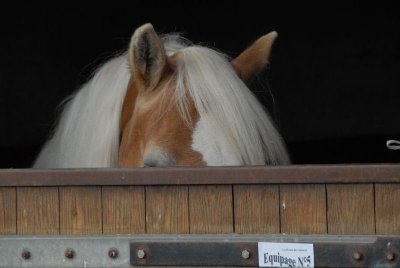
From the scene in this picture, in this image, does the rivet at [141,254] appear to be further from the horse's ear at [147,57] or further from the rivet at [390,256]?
the horse's ear at [147,57]

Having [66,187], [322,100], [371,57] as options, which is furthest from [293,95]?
[66,187]

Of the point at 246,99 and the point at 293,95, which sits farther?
the point at 293,95

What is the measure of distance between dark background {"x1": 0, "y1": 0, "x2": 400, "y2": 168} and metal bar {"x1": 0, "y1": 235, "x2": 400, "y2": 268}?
3959 mm

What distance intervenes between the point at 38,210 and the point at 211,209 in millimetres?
391

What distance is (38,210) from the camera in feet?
6.46

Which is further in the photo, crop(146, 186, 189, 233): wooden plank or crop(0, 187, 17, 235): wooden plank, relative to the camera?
crop(0, 187, 17, 235): wooden plank

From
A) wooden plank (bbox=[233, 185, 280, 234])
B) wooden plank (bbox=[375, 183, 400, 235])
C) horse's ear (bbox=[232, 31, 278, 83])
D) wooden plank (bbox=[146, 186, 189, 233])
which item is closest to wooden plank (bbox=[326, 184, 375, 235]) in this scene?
wooden plank (bbox=[375, 183, 400, 235])

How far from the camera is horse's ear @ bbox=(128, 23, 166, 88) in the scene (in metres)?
2.41

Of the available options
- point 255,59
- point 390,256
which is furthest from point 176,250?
point 255,59

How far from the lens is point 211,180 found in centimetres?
184

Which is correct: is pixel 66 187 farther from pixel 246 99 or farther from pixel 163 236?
pixel 246 99

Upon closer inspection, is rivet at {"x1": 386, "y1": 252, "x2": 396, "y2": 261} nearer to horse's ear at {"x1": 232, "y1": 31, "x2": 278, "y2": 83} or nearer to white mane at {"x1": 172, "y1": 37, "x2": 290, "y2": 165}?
white mane at {"x1": 172, "y1": 37, "x2": 290, "y2": 165}

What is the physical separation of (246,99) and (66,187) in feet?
2.09

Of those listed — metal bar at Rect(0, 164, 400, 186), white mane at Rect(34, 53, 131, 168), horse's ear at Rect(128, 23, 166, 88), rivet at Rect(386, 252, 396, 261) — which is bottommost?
rivet at Rect(386, 252, 396, 261)
